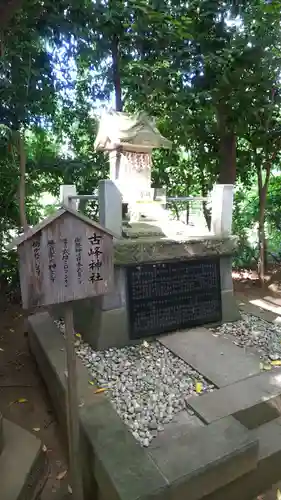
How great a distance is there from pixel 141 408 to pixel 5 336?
3149 millimetres

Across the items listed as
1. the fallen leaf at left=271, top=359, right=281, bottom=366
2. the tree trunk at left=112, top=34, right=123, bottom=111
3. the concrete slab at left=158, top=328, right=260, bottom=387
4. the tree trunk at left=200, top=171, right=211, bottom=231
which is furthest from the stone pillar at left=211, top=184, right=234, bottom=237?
the tree trunk at left=112, top=34, right=123, bottom=111

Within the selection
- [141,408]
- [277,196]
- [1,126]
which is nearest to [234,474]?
[141,408]

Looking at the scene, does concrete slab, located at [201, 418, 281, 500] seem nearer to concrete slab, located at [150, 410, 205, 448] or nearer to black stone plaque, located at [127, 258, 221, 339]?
concrete slab, located at [150, 410, 205, 448]

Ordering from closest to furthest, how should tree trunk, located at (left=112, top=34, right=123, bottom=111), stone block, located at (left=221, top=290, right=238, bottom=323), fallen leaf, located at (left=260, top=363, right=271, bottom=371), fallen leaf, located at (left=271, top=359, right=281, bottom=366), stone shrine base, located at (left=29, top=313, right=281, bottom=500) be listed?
1. stone shrine base, located at (left=29, top=313, right=281, bottom=500)
2. fallen leaf, located at (left=260, top=363, right=271, bottom=371)
3. fallen leaf, located at (left=271, top=359, right=281, bottom=366)
4. stone block, located at (left=221, top=290, right=238, bottom=323)
5. tree trunk, located at (left=112, top=34, right=123, bottom=111)

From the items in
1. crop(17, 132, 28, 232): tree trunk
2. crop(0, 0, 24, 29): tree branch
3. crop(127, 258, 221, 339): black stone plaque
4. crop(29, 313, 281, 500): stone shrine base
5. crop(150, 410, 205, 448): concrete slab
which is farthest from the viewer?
crop(17, 132, 28, 232): tree trunk

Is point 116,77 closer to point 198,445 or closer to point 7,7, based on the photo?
point 7,7

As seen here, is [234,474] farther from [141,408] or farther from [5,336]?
[5,336]

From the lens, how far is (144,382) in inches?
122

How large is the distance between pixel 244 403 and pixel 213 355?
81 centimetres

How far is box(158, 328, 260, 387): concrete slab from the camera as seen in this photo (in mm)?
3197

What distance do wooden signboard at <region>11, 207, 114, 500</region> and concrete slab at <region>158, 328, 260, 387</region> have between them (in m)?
1.58

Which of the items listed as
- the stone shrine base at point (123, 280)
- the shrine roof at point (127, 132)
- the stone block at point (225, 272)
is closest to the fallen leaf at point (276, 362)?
the stone block at point (225, 272)

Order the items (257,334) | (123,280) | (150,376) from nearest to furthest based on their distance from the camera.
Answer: (150,376), (123,280), (257,334)

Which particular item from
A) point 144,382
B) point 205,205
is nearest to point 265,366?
point 144,382
